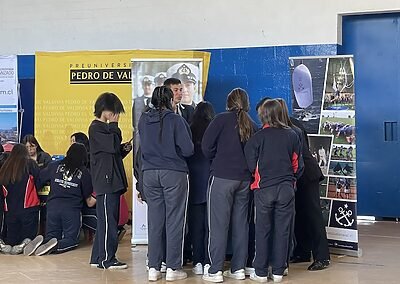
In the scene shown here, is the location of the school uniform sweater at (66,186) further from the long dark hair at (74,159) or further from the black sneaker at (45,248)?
the black sneaker at (45,248)

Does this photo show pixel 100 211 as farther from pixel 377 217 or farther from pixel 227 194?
pixel 377 217

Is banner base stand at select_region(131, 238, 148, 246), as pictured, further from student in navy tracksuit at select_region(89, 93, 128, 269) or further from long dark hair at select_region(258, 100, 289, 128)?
long dark hair at select_region(258, 100, 289, 128)

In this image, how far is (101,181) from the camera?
18.6ft

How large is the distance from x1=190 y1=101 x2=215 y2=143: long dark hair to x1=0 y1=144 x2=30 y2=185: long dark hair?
200cm

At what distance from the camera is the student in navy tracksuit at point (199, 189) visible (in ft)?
18.3

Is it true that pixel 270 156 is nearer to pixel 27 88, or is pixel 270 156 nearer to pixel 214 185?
pixel 214 185

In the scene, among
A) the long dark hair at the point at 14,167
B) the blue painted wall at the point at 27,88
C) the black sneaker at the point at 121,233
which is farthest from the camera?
the blue painted wall at the point at 27,88

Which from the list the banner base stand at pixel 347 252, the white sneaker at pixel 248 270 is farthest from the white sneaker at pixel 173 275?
the banner base stand at pixel 347 252

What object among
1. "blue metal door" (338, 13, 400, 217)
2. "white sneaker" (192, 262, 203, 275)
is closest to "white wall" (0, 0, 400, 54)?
"blue metal door" (338, 13, 400, 217)

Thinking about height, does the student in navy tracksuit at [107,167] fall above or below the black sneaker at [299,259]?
above

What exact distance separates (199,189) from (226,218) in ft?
1.30

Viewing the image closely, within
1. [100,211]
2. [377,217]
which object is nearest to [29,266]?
[100,211]

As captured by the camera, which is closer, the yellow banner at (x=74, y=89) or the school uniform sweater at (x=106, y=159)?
the school uniform sweater at (x=106, y=159)

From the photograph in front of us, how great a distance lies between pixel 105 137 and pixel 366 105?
4.07 m
